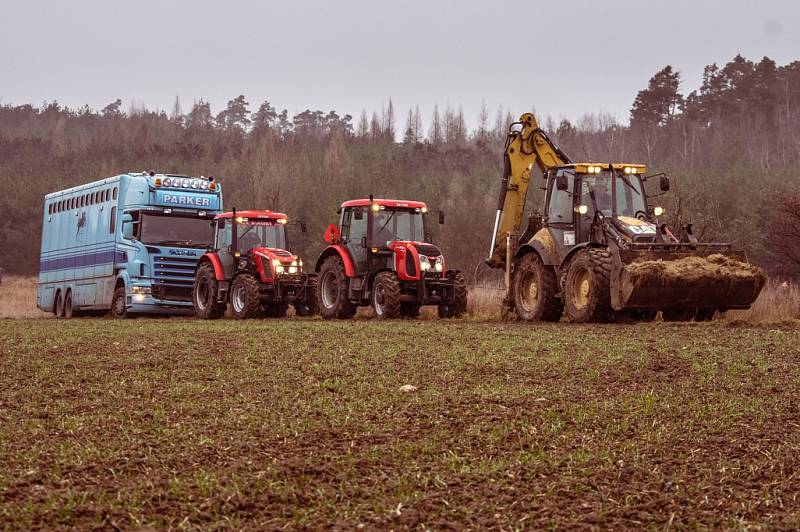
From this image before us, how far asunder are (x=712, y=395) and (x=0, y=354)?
330 inches

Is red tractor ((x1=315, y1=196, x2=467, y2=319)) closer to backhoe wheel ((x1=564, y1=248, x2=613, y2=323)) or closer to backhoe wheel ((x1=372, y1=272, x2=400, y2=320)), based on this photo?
backhoe wheel ((x1=372, y1=272, x2=400, y2=320))

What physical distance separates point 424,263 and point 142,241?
25.7 ft

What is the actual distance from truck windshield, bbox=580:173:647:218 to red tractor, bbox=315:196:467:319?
147 inches

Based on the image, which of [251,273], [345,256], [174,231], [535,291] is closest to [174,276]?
[174,231]

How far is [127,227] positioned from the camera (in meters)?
25.9

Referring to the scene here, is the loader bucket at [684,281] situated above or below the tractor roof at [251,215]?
below

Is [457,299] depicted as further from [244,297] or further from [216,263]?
[216,263]

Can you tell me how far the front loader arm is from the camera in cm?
2180

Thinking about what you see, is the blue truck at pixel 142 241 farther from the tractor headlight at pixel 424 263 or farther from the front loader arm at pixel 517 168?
the front loader arm at pixel 517 168

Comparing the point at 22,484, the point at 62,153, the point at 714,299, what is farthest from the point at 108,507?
the point at 62,153

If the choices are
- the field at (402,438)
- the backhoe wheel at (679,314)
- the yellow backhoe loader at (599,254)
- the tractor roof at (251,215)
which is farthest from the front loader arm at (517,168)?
the field at (402,438)

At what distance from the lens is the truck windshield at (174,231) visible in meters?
25.8

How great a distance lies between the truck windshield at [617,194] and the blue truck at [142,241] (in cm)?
1122

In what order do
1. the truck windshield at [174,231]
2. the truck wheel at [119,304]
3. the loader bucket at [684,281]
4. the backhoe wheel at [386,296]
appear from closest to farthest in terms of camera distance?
1. the loader bucket at [684,281]
2. the backhoe wheel at [386,296]
3. the truck windshield at [174,231]
4. the truck wheel at [119,304]
